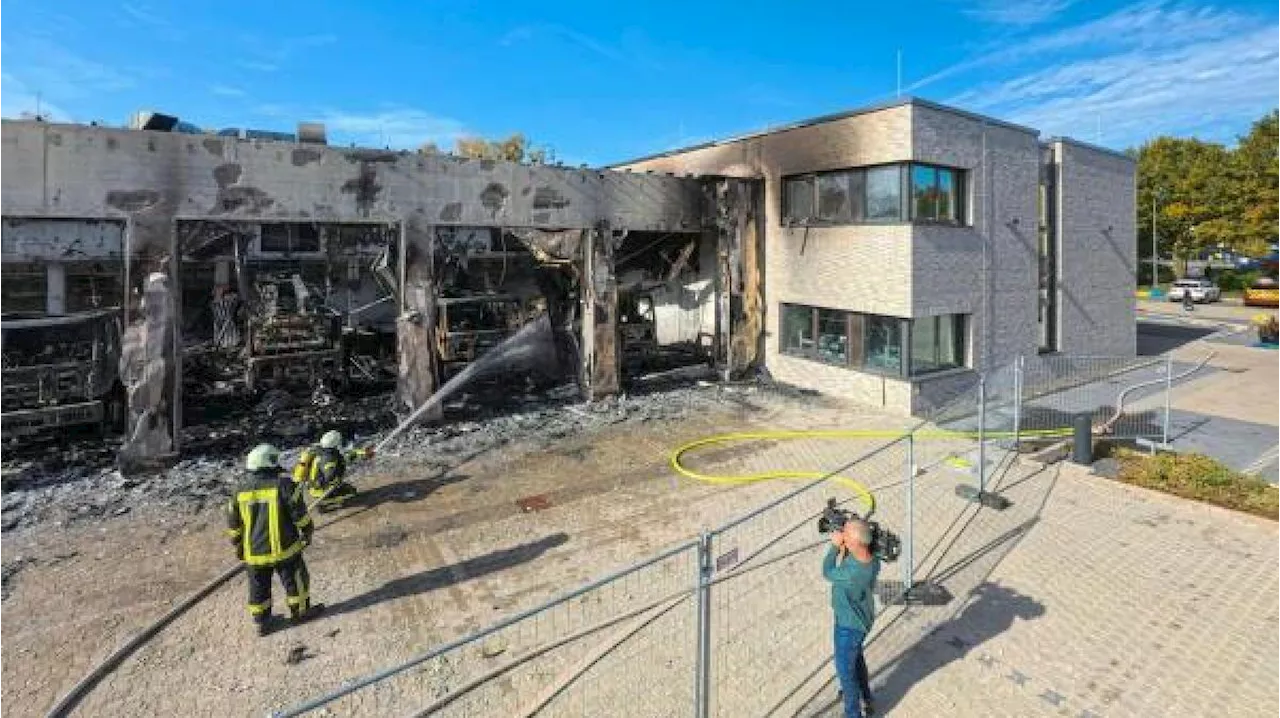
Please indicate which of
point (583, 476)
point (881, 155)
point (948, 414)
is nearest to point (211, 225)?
point (583, 476)

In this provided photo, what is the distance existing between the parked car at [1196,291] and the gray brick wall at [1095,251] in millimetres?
26828

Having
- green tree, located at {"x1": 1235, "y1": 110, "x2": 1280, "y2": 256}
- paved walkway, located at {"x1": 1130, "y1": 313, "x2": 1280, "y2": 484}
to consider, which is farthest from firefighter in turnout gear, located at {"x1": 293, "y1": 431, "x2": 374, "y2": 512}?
green tree, located at {"x1": 1235, "y1": 110, "x2": 1280, "y2": 256}

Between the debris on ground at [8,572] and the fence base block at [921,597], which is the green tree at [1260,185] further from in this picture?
the debris on ground at [8,572]

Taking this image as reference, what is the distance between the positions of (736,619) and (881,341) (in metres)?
10.4

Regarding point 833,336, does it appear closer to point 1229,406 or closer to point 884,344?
point 884,344

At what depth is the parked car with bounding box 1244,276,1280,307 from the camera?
39406mm

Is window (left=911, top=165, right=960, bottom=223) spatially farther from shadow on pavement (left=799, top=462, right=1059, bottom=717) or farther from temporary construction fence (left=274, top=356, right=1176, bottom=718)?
shadow on pavement (left=799, top=462, right=1059, bottom=717)

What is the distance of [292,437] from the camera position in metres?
13.1

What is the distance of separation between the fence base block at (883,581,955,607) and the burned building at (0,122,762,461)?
1001 centimetres

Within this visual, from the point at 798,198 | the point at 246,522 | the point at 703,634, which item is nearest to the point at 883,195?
the point at 798,198

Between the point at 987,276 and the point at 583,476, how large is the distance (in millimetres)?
11204

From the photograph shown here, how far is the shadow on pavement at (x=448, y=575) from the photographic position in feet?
23.7

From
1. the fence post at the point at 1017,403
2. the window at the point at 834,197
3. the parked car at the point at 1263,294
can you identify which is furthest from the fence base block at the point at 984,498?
the parked car at the point at 1263,294

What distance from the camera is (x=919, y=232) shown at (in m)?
14.6
